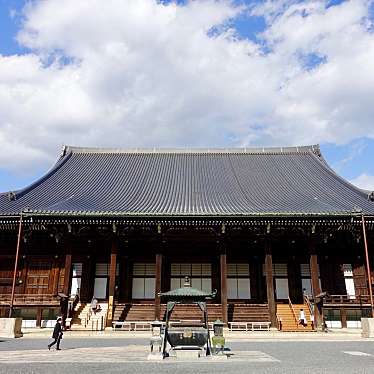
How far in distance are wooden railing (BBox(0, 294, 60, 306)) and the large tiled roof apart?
4.66 m

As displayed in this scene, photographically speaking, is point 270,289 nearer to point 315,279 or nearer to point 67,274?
point 315,279

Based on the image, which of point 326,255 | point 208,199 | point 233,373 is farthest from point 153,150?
point 233,373

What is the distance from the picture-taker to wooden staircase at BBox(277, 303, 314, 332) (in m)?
18.7

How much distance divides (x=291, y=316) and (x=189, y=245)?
22.8 ft

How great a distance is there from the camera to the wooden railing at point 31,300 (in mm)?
19734

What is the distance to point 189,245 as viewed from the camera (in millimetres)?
22969

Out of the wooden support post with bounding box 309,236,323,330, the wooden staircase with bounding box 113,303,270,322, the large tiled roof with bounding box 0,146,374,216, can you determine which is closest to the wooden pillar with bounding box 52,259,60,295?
the large tiled roof with bounding box 0,146,374,216

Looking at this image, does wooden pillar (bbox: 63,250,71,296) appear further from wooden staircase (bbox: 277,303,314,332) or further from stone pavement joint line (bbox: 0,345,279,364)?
wooden staircase (bbox: 277,303,314,332)

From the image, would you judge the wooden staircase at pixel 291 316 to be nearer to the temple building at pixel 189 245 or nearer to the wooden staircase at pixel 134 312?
the temple building at pixel 189 245

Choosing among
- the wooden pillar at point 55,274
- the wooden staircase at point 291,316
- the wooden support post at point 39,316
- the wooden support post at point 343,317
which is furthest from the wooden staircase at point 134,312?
the wooden support post at point 343,317

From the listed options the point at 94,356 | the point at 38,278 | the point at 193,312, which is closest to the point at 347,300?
the point at 193,312

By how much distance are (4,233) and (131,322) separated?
30.8 ft

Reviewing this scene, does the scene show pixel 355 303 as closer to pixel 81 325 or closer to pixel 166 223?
pixel 166 223

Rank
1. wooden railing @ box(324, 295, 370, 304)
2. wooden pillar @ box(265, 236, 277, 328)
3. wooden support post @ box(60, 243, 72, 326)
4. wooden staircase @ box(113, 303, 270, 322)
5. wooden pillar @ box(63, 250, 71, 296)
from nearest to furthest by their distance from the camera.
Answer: wooden pillar @ box(265, 236, 277, 328)
wooden support post @ box(60, 243, 72, 326)
wooden pillar @ box(63, 250, 71, 296)
wooden staircase @ box(113, 303, 270, 322)
wooden railing @ box(324, 295, 370, 304)
